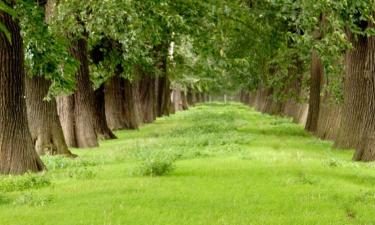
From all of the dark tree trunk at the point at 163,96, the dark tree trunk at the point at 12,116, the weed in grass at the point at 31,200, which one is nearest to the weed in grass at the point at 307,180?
the weed in grass at the point at 31,200

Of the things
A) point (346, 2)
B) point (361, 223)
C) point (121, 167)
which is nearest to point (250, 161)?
point (121, 167)

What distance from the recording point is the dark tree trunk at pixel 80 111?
27516 mm

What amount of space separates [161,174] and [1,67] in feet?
15.9

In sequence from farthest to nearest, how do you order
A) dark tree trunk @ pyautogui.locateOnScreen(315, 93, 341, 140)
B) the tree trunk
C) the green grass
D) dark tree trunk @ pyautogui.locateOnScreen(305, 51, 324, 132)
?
the tree trunk → dark tree trunk @ pyautogui.locateOnScreen(305, 51, 324, 132) → dark tree trunk @ pyautogui.locateOnScreen(315, 93, 341, 140) → the green grass

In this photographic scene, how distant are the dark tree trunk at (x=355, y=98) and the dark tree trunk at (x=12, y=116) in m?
12.3

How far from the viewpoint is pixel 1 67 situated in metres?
16.8

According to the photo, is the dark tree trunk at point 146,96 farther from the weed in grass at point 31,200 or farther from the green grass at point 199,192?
the weed in grass at point 31,200

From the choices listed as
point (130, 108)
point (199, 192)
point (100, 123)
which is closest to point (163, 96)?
point (130, 108)

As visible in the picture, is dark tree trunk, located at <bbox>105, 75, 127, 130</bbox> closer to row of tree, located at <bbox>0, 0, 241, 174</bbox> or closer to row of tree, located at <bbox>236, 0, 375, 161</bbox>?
row of tree, located at <bbox>236, 0, 375, 161</bbox>

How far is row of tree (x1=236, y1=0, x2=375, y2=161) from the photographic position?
16.2 m

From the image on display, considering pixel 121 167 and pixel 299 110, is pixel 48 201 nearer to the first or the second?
pixel 121 167

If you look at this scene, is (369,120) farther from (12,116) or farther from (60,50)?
(12,116)

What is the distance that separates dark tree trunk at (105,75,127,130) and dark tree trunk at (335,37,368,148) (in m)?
17.7

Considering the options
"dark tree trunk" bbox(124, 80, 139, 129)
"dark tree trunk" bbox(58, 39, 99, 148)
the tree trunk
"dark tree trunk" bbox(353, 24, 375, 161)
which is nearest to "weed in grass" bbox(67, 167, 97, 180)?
"dark tree trunk" bbox(353, 24, 375, 161)
